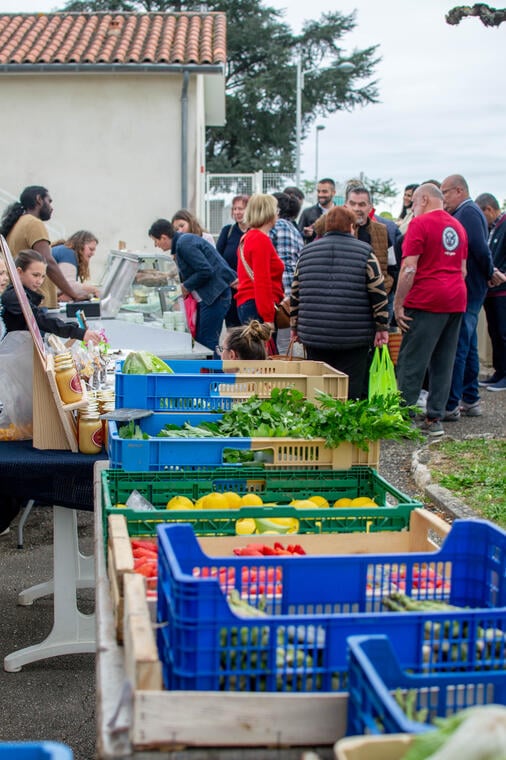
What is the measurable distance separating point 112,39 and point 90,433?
15443mm

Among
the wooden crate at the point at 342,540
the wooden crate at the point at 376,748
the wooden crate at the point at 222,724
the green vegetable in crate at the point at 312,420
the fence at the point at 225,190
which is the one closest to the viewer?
the wooden crate at the point at 376,748

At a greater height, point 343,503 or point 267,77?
point 267,77

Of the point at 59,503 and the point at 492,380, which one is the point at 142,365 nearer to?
the point at 59,503

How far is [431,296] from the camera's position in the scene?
7.17 metres

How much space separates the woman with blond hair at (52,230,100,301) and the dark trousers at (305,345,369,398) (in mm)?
3529

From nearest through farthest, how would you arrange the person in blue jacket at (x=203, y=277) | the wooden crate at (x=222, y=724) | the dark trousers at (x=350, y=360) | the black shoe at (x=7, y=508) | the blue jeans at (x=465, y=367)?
the wooden crate at (x=222, y=724) < the black shoe at (x=7, y=508) < the dark trousers at (x=350, y=360) < the blue jeans at (x=465, y=367) < the person in blue jacket at (x=203, y=277)

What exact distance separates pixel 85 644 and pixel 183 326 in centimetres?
384

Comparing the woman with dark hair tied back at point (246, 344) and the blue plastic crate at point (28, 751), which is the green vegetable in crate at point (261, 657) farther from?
the woman with dark hair tied back at point (246, 344)

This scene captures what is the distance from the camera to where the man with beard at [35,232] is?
727 centimetres

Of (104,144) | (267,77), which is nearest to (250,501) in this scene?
(104,144)

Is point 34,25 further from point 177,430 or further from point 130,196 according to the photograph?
point 177,430

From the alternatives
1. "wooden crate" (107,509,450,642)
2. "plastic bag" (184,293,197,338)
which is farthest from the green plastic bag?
"wooden crate" (107,509,450,642)

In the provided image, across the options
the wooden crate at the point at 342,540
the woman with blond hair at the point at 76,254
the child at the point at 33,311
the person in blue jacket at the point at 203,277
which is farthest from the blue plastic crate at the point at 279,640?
the woman with blond hair at the point at 76,254

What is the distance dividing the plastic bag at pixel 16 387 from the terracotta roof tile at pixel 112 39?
1316 centimetres
